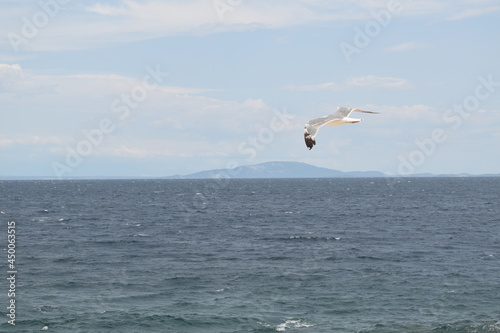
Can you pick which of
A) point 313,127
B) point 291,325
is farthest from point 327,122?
point 291,325

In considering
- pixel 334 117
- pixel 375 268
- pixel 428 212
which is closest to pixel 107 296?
pixel 375 268

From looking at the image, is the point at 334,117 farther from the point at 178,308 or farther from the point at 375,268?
the point at 375,268

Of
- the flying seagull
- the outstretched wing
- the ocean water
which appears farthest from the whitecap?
the outstretched wing

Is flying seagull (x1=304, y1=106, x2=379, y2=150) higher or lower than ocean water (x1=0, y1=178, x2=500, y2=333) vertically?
higher

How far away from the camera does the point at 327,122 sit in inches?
555

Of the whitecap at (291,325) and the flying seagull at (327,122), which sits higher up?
the flying seagull at (327,122)

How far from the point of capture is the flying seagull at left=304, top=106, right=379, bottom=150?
13.3 meters

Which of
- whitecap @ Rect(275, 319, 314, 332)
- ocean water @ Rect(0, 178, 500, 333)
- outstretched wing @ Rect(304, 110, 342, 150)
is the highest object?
outstretched wing @ Rect(304, 110, 342, 150)

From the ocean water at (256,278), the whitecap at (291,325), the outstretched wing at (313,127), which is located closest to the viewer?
the outstretched wing at (313,127)

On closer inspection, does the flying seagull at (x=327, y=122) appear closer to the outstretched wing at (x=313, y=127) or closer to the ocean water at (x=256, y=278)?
the outstretched wing at (x=313, y=127)

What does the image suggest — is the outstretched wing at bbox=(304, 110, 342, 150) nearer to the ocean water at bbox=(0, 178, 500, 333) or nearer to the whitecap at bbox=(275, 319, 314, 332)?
the ocean water at bbox=(0, 178, 500, 333)

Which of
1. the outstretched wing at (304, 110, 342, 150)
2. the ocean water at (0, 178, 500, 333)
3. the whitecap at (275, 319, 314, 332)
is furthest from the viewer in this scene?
the ocean water at (0, 178, 500, 333)

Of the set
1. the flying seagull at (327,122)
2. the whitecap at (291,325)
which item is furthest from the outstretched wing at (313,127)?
the whitecap at (291,325)

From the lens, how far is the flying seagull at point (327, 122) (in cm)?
1326
